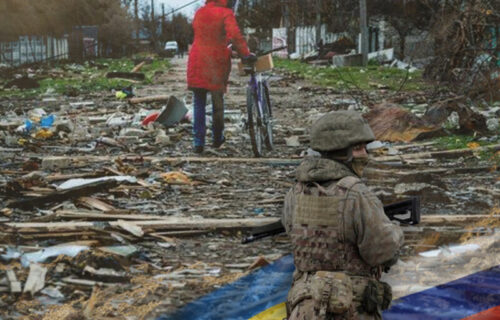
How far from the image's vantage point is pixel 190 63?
595 cm

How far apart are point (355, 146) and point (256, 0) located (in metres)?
3.10

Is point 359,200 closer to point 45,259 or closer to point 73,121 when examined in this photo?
point 45,259

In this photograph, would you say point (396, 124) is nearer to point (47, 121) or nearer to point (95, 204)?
point (95, 204)

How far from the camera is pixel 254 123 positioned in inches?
254

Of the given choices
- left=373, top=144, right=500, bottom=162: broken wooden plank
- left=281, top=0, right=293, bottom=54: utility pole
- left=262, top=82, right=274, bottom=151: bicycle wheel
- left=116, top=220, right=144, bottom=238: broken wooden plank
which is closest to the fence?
left=116, top=220, right=144, bottom=238: broken wooden plank

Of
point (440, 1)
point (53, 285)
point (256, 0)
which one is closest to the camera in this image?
point (53, 285)

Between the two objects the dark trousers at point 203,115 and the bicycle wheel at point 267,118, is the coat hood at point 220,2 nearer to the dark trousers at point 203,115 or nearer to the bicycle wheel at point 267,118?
the dark trousers at point 203,115

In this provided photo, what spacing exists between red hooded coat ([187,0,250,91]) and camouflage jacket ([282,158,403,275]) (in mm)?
2950

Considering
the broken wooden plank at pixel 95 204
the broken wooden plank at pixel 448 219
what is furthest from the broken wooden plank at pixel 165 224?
the broken wooden plank at pixel 448 219

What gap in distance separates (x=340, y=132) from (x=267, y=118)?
A: 12.3 ft

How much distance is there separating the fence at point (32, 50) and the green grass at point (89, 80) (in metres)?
0.13

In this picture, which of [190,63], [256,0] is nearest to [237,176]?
[190,63]

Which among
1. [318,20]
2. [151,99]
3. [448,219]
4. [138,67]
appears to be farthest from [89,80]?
[448,219]

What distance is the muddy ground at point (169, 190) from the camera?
4453mm
